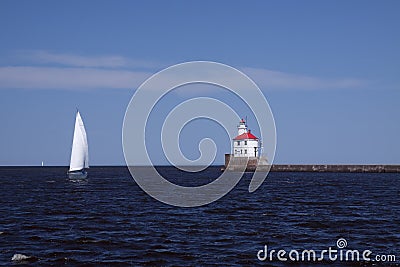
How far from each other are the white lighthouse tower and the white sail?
56052 mm

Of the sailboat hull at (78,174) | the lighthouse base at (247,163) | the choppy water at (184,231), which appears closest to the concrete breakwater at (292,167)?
the lighthouse base at (247,163)

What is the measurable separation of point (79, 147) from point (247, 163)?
62114 millimetres

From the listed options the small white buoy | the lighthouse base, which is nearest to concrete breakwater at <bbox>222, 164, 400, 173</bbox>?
the lighthouse base

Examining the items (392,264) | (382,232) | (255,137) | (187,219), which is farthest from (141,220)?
(255,137)

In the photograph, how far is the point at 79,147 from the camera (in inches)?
4518

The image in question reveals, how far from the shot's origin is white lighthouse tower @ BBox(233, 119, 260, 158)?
6294 inches

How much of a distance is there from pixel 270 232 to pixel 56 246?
13.8 m

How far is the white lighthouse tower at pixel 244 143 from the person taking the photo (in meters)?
160

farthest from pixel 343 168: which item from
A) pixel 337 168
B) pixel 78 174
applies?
pixel 78 174

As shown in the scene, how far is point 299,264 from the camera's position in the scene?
1081 inches

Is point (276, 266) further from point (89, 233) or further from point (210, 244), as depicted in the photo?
point (89, 233)

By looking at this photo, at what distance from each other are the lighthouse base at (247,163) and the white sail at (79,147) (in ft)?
190

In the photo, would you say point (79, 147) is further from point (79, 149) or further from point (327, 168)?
point (327, 168)

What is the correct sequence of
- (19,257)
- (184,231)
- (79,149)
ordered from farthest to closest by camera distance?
(79,149) → (184,231) → (19,257)
